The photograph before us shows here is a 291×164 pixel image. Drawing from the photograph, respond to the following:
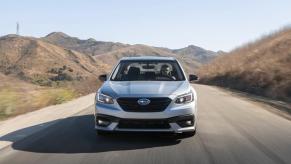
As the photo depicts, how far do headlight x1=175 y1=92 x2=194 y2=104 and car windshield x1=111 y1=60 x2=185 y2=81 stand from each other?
1.25 metres

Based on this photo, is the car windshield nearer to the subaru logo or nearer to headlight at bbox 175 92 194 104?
headlight at bbox 175 92 194 104

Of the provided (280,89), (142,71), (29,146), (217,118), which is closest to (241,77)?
(280,89)

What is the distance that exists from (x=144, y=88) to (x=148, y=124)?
79 cm

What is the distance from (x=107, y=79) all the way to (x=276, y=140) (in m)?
3.67

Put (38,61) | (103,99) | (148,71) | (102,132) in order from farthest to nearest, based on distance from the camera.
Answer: (38,61) < (148,71) < (102,132) < (103,99)

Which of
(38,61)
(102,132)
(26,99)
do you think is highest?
(38,61)

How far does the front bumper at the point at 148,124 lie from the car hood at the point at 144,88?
1.48 feet

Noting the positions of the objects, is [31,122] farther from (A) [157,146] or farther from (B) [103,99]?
(A) [157,146]

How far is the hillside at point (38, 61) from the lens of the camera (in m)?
91.6

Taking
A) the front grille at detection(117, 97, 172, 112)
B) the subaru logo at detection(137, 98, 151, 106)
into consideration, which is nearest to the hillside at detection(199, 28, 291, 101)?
the front grille at detection(117, 97, 172, 112)

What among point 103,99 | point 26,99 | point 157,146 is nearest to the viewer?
point 157,146

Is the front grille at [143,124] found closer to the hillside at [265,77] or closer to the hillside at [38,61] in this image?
the hillside at [265,77]

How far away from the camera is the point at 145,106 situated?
9797 millimetres

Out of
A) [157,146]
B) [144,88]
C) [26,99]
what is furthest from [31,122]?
[26,99]
